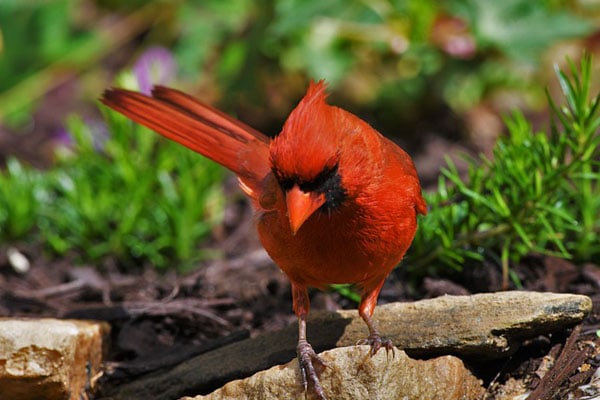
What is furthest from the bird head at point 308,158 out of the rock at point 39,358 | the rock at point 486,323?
the rock at point 39,358

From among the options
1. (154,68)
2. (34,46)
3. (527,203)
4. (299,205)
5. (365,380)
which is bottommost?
(365,380)

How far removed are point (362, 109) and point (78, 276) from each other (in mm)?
2514

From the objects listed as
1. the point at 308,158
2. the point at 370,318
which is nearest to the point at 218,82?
the point at 370,318

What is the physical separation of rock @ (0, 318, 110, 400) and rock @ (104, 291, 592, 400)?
0.23 metres

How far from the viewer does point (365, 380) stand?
8.28ft

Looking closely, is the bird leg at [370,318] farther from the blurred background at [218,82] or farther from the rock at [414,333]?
the blurred background at [218,82]

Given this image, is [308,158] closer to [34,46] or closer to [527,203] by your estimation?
[527,203]

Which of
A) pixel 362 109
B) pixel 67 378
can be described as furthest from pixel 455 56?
pixel 67 378

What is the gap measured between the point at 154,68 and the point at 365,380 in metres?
3.06

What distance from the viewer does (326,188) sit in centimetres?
Answer: 249

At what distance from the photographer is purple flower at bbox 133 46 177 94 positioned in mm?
5102

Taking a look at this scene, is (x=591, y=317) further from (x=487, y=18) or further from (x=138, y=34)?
(x=138, y=34)

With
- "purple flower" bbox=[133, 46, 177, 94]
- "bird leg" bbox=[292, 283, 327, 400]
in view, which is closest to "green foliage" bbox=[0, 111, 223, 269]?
"purple flower" bbox=[133, 46, 177, 94]

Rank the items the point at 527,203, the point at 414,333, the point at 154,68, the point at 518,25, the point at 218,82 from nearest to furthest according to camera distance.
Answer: the point at 414,333, the point at 527,203, the point at 154,68, the point at 518,25, the point at 218,82
